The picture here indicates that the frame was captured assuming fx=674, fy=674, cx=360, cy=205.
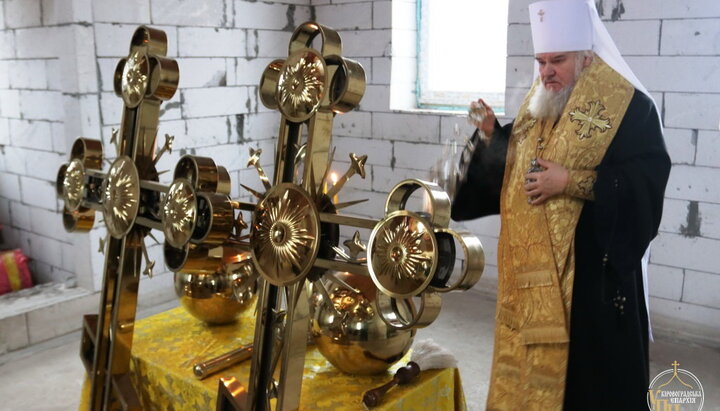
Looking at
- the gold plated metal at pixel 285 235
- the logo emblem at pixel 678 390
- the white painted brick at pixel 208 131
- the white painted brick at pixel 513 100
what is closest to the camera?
the gold plated metal at pixel 285 235

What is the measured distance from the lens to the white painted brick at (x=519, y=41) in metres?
4.03

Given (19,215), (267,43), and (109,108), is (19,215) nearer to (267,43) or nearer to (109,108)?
(109,108)

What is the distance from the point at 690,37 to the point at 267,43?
9.49ft

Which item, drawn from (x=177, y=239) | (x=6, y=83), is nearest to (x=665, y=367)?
(x=177, y=239)

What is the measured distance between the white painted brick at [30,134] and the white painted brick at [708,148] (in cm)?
369

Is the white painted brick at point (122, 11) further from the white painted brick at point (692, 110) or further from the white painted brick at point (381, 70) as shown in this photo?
the white painted brick at point (692, 110)

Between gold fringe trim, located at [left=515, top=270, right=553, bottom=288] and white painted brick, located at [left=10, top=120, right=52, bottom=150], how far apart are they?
10.2 feet

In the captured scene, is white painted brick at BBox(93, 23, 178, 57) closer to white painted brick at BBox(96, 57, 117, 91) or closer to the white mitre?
white painted brick at BBox(96, 57, 117, 91)

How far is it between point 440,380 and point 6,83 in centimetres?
398

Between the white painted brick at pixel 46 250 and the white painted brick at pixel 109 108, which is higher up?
the white painted brick at pixel 109 108

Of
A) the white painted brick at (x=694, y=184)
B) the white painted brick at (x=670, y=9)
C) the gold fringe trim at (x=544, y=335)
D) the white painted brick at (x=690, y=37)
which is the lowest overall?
the gold fringe trim at (x=544, y=335)

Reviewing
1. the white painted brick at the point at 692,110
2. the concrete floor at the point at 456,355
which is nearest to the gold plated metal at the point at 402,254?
the concrete floor at the point at 456,355

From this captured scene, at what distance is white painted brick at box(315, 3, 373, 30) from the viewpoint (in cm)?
493

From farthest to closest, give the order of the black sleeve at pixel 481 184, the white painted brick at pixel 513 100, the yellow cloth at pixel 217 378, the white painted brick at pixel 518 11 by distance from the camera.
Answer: the white painted brick at pixel 513 100
the white painted brick at pixel 518 11
the black sleeve at pixel 481 184
the yellow cloth at pixel 217 378
